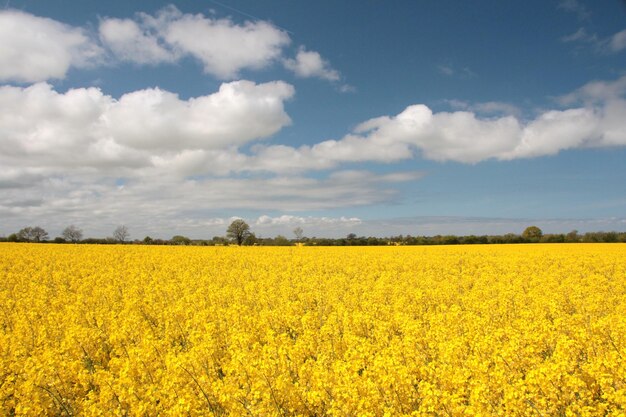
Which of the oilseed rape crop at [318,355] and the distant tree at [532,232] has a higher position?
the distant tree at [532,232]

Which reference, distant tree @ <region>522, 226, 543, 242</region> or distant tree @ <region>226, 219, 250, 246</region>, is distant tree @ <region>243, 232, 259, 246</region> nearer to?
distant tree @ <region>226, 219, 250, 246</region>

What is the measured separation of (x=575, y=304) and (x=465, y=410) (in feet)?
29.9

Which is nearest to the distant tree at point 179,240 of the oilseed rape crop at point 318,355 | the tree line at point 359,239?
the tree line at point 359,239

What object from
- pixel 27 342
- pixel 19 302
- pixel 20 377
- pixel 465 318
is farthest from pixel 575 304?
pixel 19 302

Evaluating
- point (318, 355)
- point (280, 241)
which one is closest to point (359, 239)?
point (280, 241)

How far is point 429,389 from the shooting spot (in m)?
4.89

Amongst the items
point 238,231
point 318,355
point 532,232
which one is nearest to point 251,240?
point 238,231

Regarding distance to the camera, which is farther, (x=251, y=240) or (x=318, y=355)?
(x=251, y=240)

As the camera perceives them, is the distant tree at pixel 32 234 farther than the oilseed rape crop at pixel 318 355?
Yes

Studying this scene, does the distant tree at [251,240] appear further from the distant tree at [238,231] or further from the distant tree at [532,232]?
the distant tree at [532,232]

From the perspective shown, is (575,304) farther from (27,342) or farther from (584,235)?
(584,235)

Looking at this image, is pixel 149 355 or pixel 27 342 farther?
pixel 27 342

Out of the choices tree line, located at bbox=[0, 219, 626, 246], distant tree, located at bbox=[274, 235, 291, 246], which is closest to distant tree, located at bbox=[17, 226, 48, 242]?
tree line, located at bbox=[0, 219, 626, 246]

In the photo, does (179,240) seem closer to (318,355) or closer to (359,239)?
(359,239)
